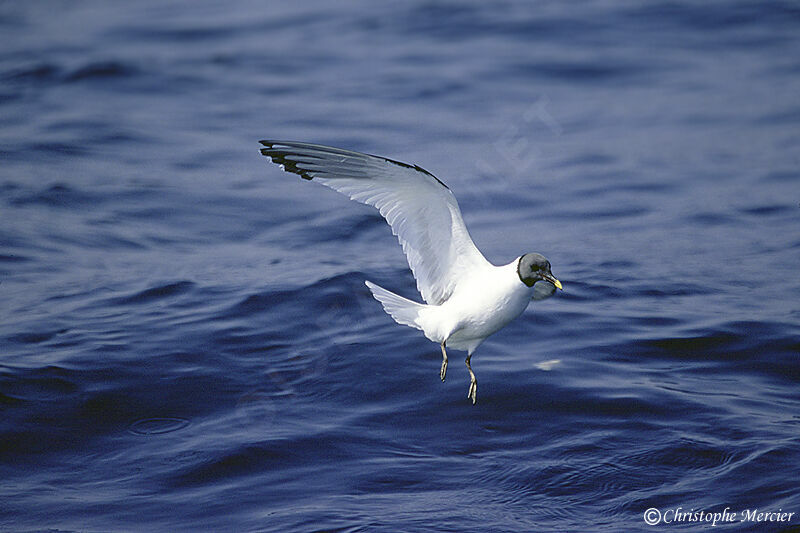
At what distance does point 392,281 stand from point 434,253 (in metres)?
3.98

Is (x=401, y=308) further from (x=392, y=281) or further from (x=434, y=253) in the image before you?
(x=392, y=281)

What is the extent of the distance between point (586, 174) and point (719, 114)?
311 centimetres

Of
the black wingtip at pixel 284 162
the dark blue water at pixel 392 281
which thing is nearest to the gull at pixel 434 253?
the black wingtip at pixel 284 162

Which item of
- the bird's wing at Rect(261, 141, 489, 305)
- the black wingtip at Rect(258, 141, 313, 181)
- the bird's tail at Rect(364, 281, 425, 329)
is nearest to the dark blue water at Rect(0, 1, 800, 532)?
the bird's tail at Rect(364, 281, 425, 329)

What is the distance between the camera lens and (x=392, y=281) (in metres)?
11.5

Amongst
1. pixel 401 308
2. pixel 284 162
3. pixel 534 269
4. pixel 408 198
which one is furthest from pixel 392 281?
pixel 534 269

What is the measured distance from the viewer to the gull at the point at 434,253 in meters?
7.02

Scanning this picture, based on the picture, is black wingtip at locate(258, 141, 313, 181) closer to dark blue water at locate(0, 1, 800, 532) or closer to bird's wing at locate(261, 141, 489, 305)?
bird's wing at locate(261, 141, 489, 305)

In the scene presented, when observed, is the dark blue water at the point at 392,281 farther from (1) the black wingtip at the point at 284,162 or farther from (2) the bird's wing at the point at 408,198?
(1) the black wingtip at the point at 284,162

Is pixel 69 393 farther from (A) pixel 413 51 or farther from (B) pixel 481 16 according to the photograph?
(B) pixel 481 16

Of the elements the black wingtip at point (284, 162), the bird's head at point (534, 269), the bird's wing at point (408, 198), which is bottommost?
the bird's head at point (534, 269)

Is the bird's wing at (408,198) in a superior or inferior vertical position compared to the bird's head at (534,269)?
superior

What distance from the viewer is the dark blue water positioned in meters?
7.89

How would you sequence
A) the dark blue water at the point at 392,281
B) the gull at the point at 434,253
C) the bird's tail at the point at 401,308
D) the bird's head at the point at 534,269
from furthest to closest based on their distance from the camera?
the dark blue water at the point at 392,281, the bird's tail at the point at 401,308, the gull at the point at 434,253, the bird's head at the point at 534,269
